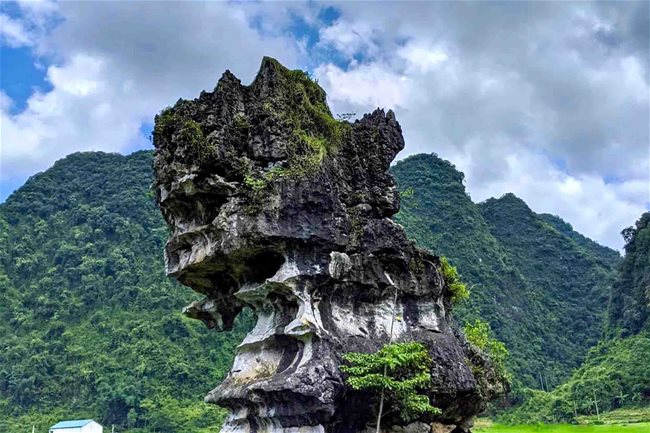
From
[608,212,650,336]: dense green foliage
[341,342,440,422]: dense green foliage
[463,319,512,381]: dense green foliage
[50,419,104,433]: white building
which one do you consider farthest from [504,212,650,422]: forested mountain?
[341,342,440,422]: dense green foliage

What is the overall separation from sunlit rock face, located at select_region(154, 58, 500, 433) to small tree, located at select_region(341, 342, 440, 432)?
403mm

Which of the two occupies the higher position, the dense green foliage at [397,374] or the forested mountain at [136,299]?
the forested mountain at [136,299]

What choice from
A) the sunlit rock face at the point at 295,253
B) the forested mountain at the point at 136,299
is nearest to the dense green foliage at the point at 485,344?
the sunlit rock face at the point at 295,253

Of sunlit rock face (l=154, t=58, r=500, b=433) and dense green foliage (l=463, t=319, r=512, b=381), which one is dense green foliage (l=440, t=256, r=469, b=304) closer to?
sunlit rock face (l=154, t=58, r=500, b=433)

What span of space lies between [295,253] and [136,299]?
33.5 meters

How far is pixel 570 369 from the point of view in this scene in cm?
5441

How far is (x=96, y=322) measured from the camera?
141 ft

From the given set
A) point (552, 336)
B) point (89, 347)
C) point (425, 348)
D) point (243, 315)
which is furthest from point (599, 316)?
point (425, 348)

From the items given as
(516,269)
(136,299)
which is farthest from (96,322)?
(516,269)

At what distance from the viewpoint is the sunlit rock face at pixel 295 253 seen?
12914 millimetres

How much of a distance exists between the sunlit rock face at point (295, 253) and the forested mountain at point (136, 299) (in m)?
9.87

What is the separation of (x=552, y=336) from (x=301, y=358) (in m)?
50.9

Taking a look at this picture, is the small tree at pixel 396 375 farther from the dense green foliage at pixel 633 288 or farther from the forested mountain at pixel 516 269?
the dense green foliage at pixel 633 288

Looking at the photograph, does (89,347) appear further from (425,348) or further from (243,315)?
(425,348)
